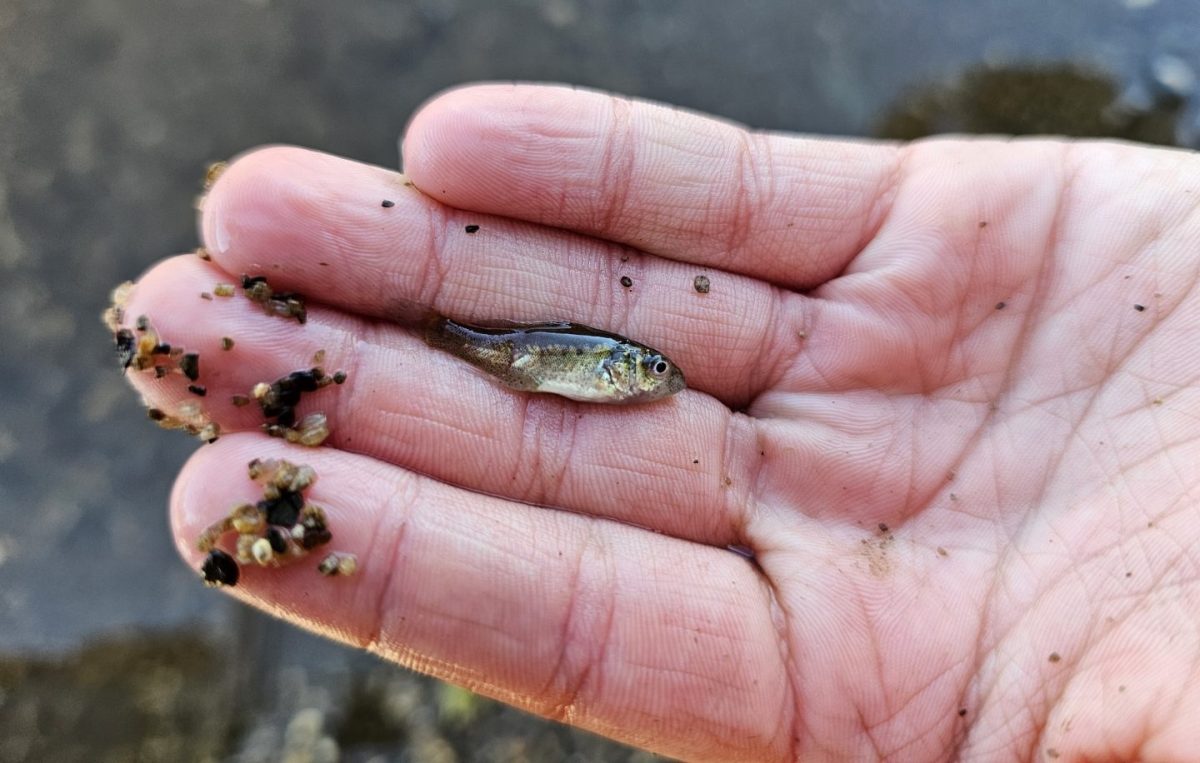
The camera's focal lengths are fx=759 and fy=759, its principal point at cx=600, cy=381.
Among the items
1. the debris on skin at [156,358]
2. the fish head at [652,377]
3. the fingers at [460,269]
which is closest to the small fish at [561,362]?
the fish head at [652,377]

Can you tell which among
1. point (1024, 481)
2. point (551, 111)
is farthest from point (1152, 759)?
point (551, 111)

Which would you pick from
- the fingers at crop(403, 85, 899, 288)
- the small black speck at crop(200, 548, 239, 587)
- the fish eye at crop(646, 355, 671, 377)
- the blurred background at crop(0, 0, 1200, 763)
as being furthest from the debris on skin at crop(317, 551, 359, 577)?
the blurred background at crop(0, 0, 1200, 763)

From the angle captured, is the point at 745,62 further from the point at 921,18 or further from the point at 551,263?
the point at 551,263

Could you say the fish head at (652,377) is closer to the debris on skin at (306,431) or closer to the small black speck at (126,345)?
the debris on skin at (306,431)

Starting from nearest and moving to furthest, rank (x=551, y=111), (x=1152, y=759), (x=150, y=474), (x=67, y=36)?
1. (x=1152, y=759)
2. (x=551, y=111)
3. (x=150, y=474)
4. (x=67, y=36)

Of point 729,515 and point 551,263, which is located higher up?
point 551,263
